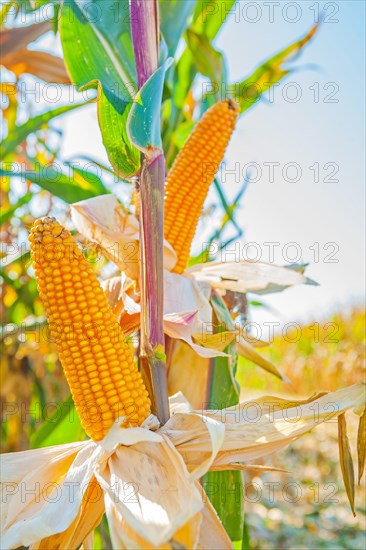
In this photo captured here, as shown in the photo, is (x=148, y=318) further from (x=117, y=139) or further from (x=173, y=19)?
(x=173, y=19)

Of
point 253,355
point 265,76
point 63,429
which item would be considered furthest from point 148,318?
point 265,76

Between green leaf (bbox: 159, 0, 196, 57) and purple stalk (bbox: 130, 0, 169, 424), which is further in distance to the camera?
green leaf (bbox: 159, 0, 196, 57)

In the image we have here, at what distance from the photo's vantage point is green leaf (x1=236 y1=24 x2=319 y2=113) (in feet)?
4.76

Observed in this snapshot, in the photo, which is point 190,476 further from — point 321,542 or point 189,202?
point 321,542

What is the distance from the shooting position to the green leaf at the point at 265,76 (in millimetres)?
1451

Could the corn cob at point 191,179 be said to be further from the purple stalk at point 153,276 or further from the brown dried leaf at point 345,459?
the brown dried leaf at point 345,459

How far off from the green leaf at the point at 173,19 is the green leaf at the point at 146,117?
0.47 meters

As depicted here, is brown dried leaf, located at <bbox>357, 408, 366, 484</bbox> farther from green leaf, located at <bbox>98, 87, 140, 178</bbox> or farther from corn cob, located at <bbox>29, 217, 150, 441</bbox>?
green leaf, located at <bbox>98, 87, 140, 178</bbox>

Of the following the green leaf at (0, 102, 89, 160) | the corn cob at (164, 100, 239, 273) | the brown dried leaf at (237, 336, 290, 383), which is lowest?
the brown dried leaf at (237, 336, 290, 383)

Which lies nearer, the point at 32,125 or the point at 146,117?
the point at 146,117

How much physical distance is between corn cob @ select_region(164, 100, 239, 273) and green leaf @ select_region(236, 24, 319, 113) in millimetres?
492

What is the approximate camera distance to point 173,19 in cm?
116

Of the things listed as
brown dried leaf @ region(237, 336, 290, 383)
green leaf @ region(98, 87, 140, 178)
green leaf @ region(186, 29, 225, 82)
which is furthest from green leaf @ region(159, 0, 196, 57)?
brown dried leaf @ region(237, 336, 290, 383)

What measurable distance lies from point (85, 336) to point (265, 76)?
3.57ft
